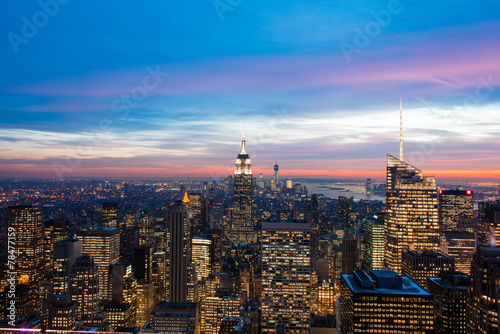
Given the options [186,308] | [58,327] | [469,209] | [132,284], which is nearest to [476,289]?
[186,308]

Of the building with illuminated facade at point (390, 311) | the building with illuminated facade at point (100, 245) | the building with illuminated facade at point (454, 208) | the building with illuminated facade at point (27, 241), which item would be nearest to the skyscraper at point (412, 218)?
the building with illuminated facade at point (454, 208)

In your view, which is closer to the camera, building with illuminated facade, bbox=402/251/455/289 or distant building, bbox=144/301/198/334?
distant building, bbox=144/301/198/334

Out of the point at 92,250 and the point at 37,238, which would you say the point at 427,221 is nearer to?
the point at 92,250

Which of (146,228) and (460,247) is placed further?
(146,228)

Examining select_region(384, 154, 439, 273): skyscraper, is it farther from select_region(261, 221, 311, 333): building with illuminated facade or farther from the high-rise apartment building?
the high-rise apartment building

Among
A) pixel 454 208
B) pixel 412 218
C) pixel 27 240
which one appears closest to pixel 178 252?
pixel 27 240

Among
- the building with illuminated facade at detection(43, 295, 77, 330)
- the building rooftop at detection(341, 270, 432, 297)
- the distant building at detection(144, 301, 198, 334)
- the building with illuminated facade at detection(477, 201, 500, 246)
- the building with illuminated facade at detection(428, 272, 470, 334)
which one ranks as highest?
the building with illuminated facade at detection(477, 201, 500, 246)

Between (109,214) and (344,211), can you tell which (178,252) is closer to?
(109,214)

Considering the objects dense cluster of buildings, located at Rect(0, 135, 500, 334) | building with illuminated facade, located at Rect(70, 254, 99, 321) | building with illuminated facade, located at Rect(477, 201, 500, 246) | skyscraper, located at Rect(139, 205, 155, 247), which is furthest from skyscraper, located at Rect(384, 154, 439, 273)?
skyscraper, located at Rect(139, 205, 155, 247)
